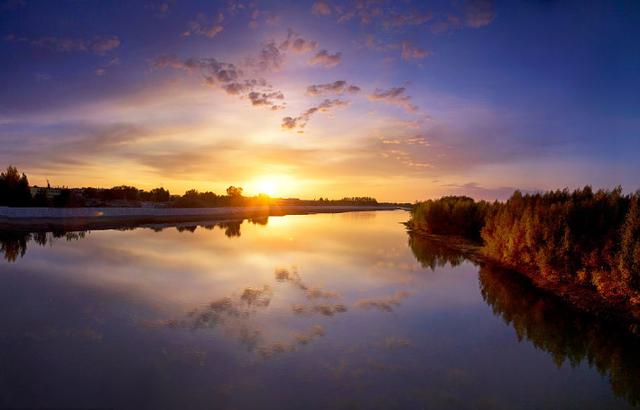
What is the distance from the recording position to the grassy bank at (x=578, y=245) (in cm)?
1523

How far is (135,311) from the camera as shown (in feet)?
43.1

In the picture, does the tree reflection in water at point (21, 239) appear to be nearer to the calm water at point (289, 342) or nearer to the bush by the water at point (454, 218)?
the calm water at point (289, 342)

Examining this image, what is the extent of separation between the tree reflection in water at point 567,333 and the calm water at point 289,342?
63mm

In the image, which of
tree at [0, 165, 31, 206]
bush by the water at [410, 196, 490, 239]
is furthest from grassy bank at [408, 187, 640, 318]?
tree at [0, 165, 31, 206]

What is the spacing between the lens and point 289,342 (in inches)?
429

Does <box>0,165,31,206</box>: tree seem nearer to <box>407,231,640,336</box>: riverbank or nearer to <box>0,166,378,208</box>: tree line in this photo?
<box>0,166,378,208</box>: tree line

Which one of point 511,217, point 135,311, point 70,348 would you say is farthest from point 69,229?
point 511,217

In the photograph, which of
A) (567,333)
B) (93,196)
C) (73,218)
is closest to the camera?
(567,333)

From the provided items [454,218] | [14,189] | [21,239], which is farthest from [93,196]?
[454,218]

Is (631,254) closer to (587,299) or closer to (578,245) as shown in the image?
(587,299)

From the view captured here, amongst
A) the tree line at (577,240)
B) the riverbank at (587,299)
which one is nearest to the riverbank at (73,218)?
the tree line at (577,240)

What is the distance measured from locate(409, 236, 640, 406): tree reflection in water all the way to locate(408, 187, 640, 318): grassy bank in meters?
1.45

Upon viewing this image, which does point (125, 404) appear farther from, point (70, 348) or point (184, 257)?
point (184, 257)

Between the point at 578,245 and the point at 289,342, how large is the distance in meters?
15.7
